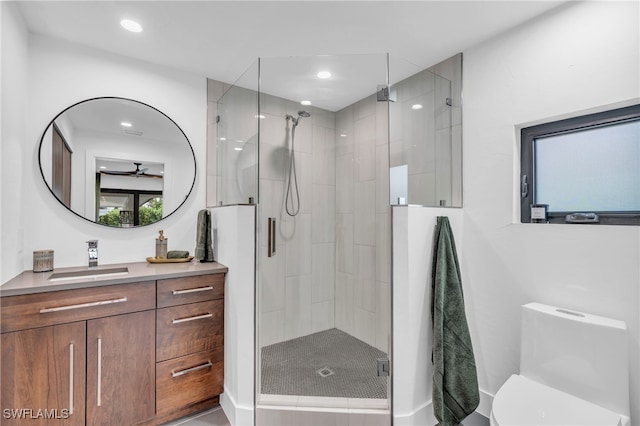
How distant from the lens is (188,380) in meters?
1.93

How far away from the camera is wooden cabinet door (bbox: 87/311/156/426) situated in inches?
65.4

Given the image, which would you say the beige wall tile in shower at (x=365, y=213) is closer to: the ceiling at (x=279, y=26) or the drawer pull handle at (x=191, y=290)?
the ceiling at (x=279, y=26)

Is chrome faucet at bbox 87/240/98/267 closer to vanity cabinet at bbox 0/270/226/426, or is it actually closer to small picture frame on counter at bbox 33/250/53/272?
small picture frame on counter at bbox 33/250/53/272

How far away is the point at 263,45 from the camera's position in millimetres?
2078

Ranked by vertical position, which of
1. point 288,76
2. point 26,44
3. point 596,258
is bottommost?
point 596,258

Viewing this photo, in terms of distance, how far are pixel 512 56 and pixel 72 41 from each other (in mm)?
2813

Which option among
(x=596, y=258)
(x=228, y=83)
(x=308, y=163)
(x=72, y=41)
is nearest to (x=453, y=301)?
(x=596, y=258)

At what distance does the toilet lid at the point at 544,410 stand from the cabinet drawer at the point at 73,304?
6.22ft

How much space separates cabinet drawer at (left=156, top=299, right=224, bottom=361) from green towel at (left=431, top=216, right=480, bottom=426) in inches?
54.0

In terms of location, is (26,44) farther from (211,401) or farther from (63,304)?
(211,401)

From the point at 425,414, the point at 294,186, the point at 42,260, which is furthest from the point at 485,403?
the point at 42,260

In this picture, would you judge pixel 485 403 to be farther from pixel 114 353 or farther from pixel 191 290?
pixel 114 353

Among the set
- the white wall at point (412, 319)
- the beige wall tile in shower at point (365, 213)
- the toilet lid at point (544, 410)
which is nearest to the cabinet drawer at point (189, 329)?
the beige wall tile in shower at point (365, 213)

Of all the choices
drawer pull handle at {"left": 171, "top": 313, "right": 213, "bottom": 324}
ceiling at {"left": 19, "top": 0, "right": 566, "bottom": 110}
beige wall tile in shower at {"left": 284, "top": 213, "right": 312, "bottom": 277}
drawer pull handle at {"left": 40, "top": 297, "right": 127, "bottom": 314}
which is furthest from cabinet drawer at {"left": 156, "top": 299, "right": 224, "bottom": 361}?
ceiling at {"left": 19, "top": 0, "right": 566, "bottom": 110}
